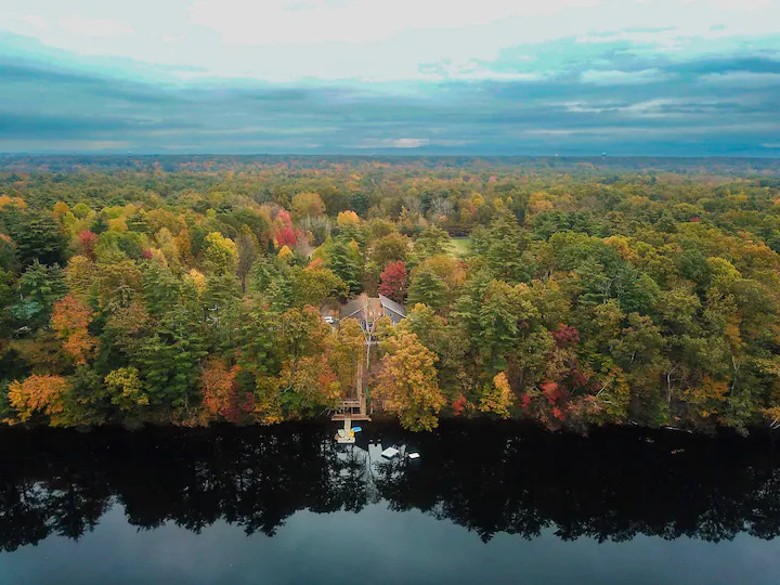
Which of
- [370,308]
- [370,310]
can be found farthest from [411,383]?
[370,308]

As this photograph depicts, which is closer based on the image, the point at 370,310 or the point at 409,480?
the point at 409,480

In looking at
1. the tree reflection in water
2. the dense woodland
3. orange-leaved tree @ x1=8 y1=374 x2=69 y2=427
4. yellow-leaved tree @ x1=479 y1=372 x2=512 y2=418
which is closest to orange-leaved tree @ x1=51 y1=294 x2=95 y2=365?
the dense woodland

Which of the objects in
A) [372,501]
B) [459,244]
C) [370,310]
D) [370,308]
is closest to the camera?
[372,501]

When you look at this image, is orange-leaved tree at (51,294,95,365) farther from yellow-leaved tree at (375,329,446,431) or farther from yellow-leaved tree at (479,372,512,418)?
yellow-leaved tree at (479,372,512,418)

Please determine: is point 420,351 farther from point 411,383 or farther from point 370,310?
point 370,310

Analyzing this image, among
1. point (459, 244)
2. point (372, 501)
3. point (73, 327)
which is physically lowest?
point (372, 501)

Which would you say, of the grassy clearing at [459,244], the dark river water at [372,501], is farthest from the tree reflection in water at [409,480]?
the grassy clearing at [459,244]

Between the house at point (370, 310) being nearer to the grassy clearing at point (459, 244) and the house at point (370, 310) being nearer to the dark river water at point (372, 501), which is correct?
the dark river water at point (372, 501)
